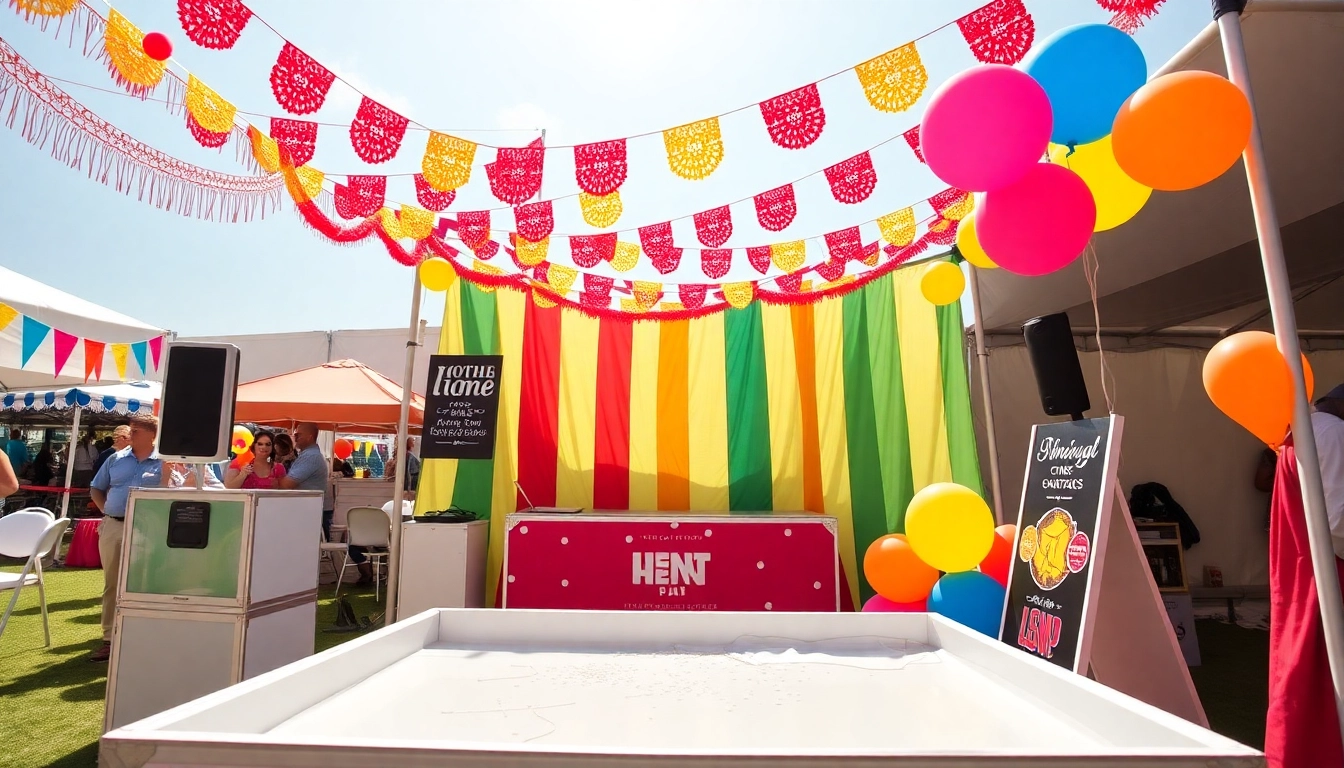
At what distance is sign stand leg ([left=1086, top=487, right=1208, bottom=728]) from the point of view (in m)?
2.20

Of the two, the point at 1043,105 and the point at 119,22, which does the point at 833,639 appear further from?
the point at 119,22

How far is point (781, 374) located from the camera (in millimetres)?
4812

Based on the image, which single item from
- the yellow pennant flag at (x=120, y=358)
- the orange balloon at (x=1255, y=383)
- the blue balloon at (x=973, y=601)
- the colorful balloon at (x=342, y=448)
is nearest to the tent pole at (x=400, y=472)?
the blue balloon at (x=973, y=601)

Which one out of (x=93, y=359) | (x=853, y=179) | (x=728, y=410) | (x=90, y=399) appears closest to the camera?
(x=853, y=179)

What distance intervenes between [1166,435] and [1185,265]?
1944mm

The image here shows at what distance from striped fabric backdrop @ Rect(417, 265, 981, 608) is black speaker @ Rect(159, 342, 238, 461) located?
5.86 feet

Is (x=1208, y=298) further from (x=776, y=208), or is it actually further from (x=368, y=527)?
(x=368, y=527)

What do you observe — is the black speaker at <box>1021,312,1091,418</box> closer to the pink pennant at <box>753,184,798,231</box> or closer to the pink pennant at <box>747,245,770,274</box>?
the pink pennant at <box>753,184,798,231</box>

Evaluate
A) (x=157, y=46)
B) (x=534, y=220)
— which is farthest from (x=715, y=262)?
(x=157, y=46)

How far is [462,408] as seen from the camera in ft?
14.2

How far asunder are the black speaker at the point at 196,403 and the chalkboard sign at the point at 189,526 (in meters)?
0.28

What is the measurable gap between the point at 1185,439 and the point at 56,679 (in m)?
7.29

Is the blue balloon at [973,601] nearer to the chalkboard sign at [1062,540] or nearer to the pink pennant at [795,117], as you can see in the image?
the chalkboard sign at [1062,540]

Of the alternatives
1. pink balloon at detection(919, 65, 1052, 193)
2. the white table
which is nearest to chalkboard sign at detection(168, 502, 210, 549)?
the white table
